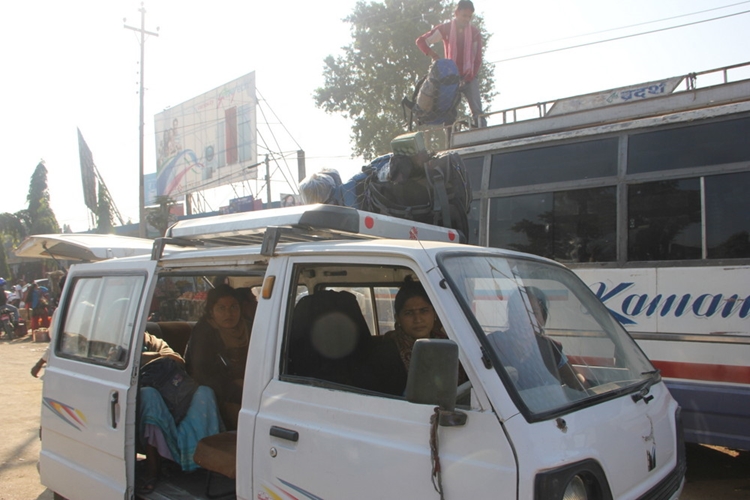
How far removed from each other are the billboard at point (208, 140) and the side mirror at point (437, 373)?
90.4 ft

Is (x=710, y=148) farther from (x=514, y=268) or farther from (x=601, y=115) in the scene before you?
(x=514, y=268)

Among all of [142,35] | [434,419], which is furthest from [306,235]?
[142,35]

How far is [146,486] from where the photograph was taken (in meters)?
3.39

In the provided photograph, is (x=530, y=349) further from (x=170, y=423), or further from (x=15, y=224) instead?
(x=15, y=224)

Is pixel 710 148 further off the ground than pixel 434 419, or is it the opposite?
pixel 710 148

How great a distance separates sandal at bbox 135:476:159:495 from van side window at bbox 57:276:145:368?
0.69 m

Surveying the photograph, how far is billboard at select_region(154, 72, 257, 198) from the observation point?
29.0 metres

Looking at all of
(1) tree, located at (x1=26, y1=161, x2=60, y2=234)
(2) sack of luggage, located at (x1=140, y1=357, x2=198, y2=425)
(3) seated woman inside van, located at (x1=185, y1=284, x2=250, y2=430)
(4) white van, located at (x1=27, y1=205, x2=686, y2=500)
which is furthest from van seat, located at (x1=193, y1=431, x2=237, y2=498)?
(1) tree, located at (x1=26, y1=161, x2=60, y2=234)

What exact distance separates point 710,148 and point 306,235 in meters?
3.44

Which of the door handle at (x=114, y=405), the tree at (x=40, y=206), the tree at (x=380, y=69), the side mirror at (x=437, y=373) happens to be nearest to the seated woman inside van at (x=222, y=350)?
the door handle at (x=114, y=405)

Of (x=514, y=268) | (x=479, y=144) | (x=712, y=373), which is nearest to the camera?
(x=514, y=268)

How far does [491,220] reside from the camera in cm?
578

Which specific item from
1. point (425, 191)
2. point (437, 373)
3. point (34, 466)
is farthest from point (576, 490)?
point (34, 466)

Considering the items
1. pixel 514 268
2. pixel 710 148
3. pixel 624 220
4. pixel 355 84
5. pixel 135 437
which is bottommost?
pixel 135 437
